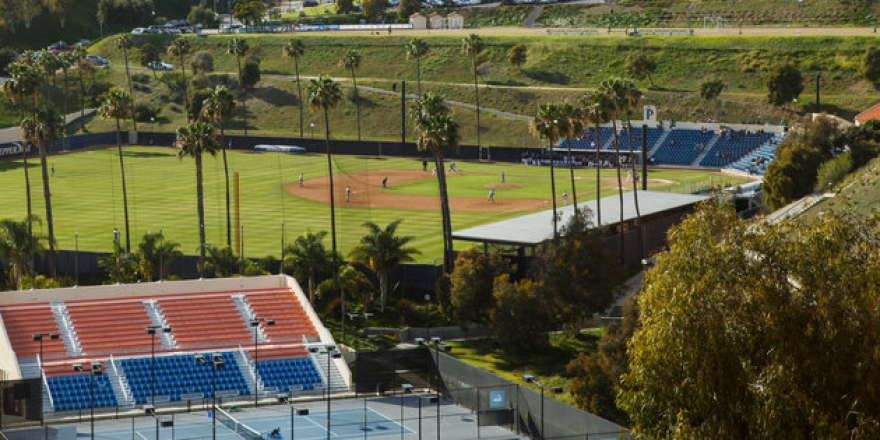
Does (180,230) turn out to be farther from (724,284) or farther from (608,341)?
(724,284)

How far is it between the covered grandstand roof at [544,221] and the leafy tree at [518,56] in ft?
238

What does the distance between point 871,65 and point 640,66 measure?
26.6m

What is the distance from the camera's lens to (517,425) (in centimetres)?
5931

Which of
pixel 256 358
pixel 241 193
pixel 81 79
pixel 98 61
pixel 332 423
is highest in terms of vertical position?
pixel 98 61

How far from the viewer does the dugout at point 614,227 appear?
282 ft

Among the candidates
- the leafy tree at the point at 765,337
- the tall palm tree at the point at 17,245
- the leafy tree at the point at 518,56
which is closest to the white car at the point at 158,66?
the leafy tree at the point at 518,56

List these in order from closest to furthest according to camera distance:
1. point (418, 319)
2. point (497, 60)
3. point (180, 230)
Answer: point (418, 319) → point (180, 230) → point (497, 60)

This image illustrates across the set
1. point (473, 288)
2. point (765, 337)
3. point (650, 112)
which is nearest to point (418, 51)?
point (650, 112)

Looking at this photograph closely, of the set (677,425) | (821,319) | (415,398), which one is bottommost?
(415,398)

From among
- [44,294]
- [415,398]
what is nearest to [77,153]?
[44,294]

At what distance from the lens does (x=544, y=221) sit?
91812mm

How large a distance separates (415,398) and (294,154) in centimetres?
8976

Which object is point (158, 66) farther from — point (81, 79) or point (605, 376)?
point (605, 376)

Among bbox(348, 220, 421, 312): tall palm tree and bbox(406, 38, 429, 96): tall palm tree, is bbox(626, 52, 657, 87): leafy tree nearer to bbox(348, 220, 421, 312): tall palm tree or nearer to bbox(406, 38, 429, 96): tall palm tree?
bbox(406, 38, 429, 96): tall palm tree
